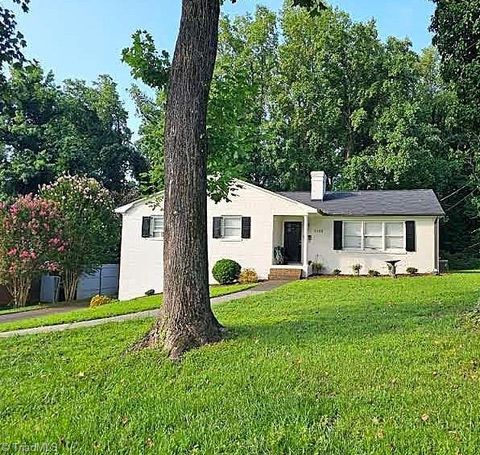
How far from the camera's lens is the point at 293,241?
23.5 m

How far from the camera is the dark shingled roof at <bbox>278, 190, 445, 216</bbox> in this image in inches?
835

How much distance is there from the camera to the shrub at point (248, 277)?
20688 mm

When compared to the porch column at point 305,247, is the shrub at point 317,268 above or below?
below

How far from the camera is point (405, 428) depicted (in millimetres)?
3658

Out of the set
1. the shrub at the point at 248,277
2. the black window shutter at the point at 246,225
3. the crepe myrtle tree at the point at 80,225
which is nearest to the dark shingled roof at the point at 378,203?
the black window shutter at the point at 246,225

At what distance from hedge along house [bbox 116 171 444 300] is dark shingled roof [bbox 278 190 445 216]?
43mm

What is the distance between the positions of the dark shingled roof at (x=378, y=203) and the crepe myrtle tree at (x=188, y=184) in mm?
15009

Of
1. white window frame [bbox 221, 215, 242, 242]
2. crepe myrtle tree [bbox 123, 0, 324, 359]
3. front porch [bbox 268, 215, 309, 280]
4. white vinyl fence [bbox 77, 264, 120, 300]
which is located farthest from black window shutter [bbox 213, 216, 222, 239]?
crepe myrtle tree [bbox 123, 0, 324, 359]

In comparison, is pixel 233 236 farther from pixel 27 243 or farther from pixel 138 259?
pixel 27 243

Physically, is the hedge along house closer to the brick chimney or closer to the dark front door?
the dark front door

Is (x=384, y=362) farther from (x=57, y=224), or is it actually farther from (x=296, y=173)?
(x=296, y=173)

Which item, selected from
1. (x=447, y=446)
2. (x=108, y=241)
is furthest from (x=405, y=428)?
(x=108, y=241)

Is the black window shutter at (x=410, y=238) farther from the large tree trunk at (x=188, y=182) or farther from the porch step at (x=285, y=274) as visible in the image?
the large tree trunk at (x=188, y=182)

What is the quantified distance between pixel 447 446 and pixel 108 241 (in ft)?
74.2
